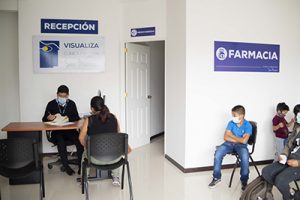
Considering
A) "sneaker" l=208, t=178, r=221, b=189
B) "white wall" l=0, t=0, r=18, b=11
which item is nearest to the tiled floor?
"sneaker" l=208, t=178, r=221, b=189

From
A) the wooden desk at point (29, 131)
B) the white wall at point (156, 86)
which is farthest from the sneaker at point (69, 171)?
the white wall at point (156, 86)

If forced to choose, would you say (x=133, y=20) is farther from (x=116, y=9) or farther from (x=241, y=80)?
(x=241, y=80)

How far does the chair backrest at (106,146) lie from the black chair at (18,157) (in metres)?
0.56

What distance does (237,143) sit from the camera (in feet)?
12.9

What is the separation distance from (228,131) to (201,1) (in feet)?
6.40

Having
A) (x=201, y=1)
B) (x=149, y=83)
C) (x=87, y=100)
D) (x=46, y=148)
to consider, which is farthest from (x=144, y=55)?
(x=46, y=148)

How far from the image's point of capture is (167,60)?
5.07 meters

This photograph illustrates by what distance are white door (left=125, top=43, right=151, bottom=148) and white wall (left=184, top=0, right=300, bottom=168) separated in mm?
1727

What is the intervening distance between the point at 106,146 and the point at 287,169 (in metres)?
1.92

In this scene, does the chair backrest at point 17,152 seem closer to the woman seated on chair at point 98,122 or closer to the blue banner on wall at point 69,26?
the woman seated on chair at point 98,122

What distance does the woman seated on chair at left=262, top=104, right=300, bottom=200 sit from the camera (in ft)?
9.64

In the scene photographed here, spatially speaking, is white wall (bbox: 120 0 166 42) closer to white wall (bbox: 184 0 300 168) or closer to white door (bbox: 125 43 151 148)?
white door (bbox: 125 43 151 148)

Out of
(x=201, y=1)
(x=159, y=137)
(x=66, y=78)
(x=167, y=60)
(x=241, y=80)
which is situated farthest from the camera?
(x=159, y=137)

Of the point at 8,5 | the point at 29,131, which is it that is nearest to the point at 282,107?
the point at 29,131
